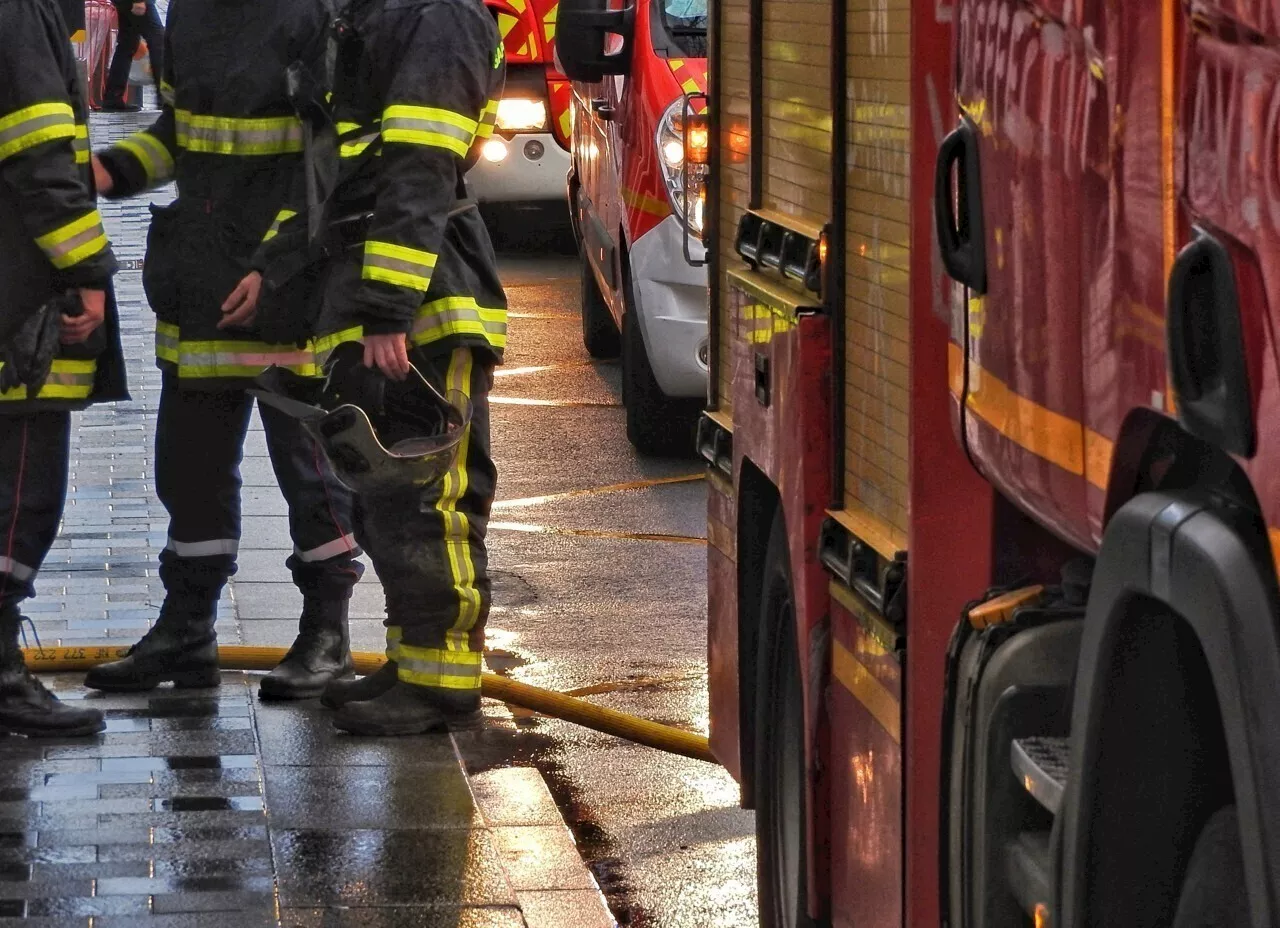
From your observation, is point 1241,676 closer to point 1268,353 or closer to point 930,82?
point 1268,353

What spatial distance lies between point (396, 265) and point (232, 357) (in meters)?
0.76

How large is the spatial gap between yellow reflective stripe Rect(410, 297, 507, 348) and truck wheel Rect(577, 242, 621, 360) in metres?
6.82

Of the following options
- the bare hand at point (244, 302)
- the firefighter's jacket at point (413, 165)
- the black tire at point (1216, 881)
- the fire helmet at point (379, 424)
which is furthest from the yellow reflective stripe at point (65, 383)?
the black tire at point (1216, 881)

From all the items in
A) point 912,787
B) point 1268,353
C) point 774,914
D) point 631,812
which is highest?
point 1268,353

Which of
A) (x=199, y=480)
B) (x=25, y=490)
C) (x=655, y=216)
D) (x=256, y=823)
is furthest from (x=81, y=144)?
(x=655, y=216)

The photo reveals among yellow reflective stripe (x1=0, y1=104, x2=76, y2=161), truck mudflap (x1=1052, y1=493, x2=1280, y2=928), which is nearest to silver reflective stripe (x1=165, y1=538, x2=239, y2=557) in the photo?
yellow reflective stripe (x1=0, y1=104, x2=76, y2=161)

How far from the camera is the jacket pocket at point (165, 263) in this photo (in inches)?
230

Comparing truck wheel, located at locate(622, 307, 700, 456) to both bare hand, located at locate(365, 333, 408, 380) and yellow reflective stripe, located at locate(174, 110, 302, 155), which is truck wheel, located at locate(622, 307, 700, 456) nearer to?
yellow reflective stripe, located at locate(174, 110, 302, 155)

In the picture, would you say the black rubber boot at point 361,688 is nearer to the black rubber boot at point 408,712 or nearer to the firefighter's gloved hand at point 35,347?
the black rubber boot at point 408,712

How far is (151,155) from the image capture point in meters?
6.02

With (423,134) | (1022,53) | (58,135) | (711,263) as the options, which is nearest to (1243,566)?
(1022,53)

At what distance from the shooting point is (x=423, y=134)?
5277 millimetres

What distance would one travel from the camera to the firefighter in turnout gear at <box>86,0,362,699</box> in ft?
18.8

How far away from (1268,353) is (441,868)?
125 inches
